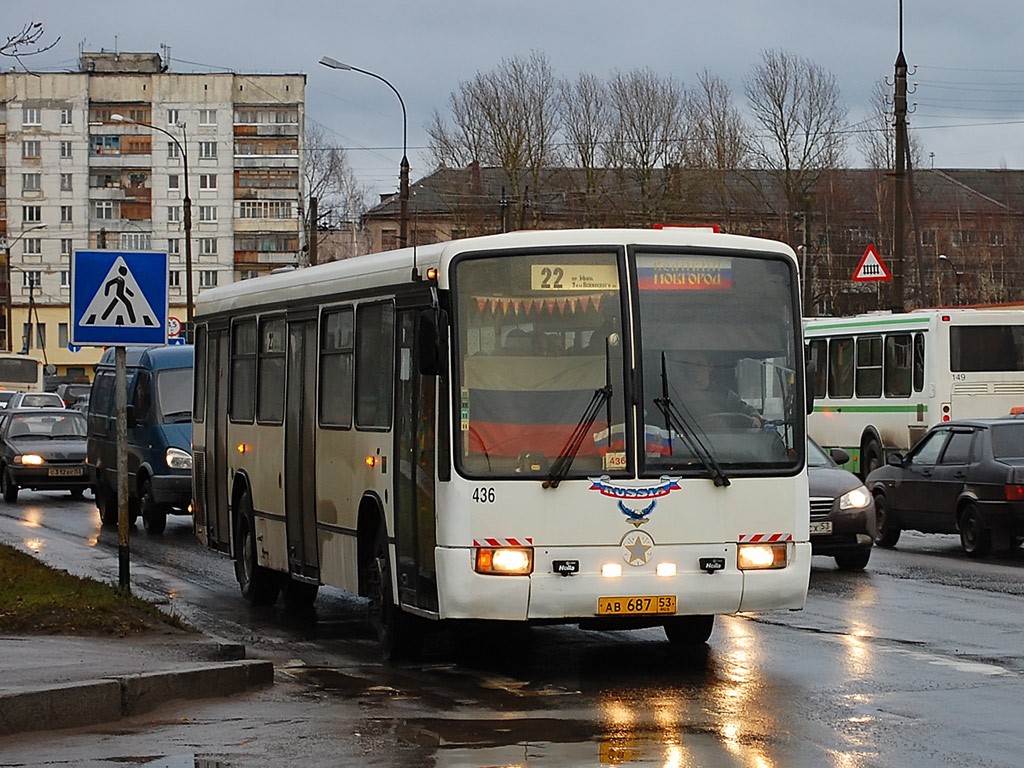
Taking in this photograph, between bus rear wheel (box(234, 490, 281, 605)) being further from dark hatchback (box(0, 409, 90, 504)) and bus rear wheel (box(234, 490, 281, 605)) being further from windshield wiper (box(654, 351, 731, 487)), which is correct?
dark hatchback (box(0, 409, 90, 504))

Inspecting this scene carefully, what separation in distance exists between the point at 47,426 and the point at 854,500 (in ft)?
67.4

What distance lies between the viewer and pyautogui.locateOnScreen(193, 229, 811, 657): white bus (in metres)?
11.0

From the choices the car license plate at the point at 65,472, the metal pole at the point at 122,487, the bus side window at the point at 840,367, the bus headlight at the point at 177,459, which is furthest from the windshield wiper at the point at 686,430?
the car license plate at the point at 65,472

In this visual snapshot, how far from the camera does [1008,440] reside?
830 inches

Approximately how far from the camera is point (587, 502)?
→ 1100cm

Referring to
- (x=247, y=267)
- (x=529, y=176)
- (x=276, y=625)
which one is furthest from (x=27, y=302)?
(x=276, y=625)

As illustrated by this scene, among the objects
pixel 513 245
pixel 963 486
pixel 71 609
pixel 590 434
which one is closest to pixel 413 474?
pixel 590 434

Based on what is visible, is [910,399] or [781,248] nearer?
[781,248]

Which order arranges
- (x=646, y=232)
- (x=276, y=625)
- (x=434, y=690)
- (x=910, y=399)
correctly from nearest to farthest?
(x=434, y=690) → (x=646, y=232) → (x=276, y=625) → (x=910, y=399)

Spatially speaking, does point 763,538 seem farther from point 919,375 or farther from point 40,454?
point 40,454

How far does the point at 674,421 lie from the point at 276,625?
4861mm

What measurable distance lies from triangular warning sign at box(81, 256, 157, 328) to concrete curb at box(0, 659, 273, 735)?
14.5 feet

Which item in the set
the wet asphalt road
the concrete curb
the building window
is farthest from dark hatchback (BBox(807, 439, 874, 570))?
the building window

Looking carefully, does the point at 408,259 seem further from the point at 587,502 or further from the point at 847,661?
the point at 847,661
